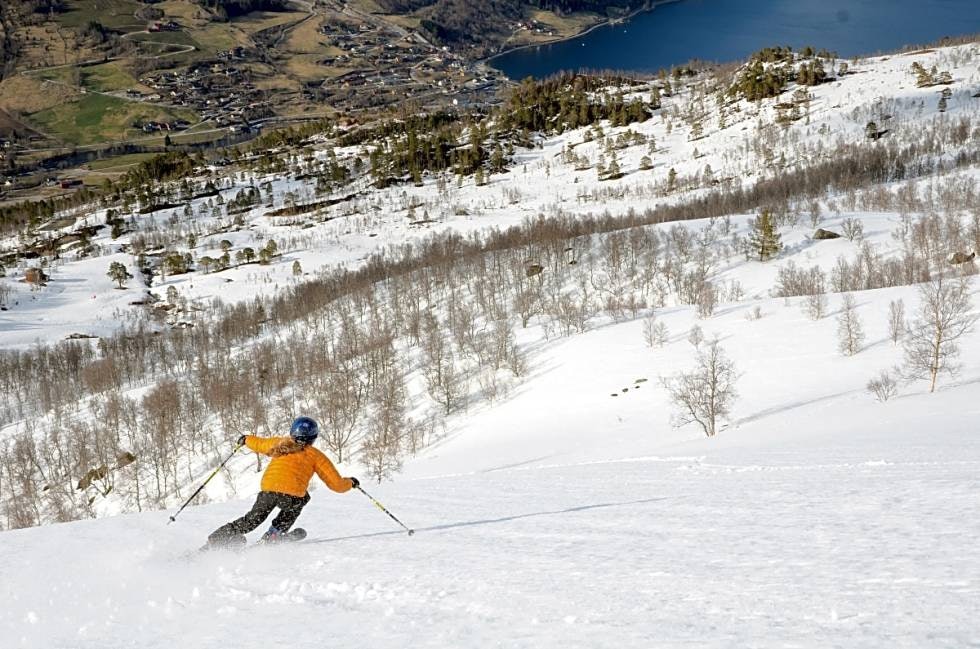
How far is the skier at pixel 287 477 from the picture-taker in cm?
938

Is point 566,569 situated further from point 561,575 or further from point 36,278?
point 36,278

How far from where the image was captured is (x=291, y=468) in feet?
31.4

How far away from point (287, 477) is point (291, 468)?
0.45ft

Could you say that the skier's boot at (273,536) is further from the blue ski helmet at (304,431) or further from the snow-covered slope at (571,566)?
the blue ski helmet at (304,431)

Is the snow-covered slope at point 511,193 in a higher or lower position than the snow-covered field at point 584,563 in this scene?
higher

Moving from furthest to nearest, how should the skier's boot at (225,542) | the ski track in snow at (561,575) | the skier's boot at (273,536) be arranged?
the skier's boot at (273,536)
the skier's boot at (225,542)
the ski track in snow at (561,575)

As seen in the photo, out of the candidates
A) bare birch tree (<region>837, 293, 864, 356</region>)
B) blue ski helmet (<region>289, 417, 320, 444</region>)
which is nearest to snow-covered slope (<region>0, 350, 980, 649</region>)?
blue ski helmet (<region>289, 417, 320, 444</region>)

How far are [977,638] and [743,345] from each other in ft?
170

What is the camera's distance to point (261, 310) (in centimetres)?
10825

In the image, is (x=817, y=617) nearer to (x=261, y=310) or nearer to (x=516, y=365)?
(x=516, y=365)

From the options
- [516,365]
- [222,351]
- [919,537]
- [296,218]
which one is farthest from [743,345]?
[296,218]

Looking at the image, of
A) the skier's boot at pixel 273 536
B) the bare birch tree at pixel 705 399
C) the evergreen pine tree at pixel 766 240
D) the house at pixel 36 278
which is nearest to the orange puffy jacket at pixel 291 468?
the skier's boot at pixel 273 536

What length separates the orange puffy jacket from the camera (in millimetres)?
9469

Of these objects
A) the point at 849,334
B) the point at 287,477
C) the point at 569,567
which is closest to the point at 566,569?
the point at 569,567
